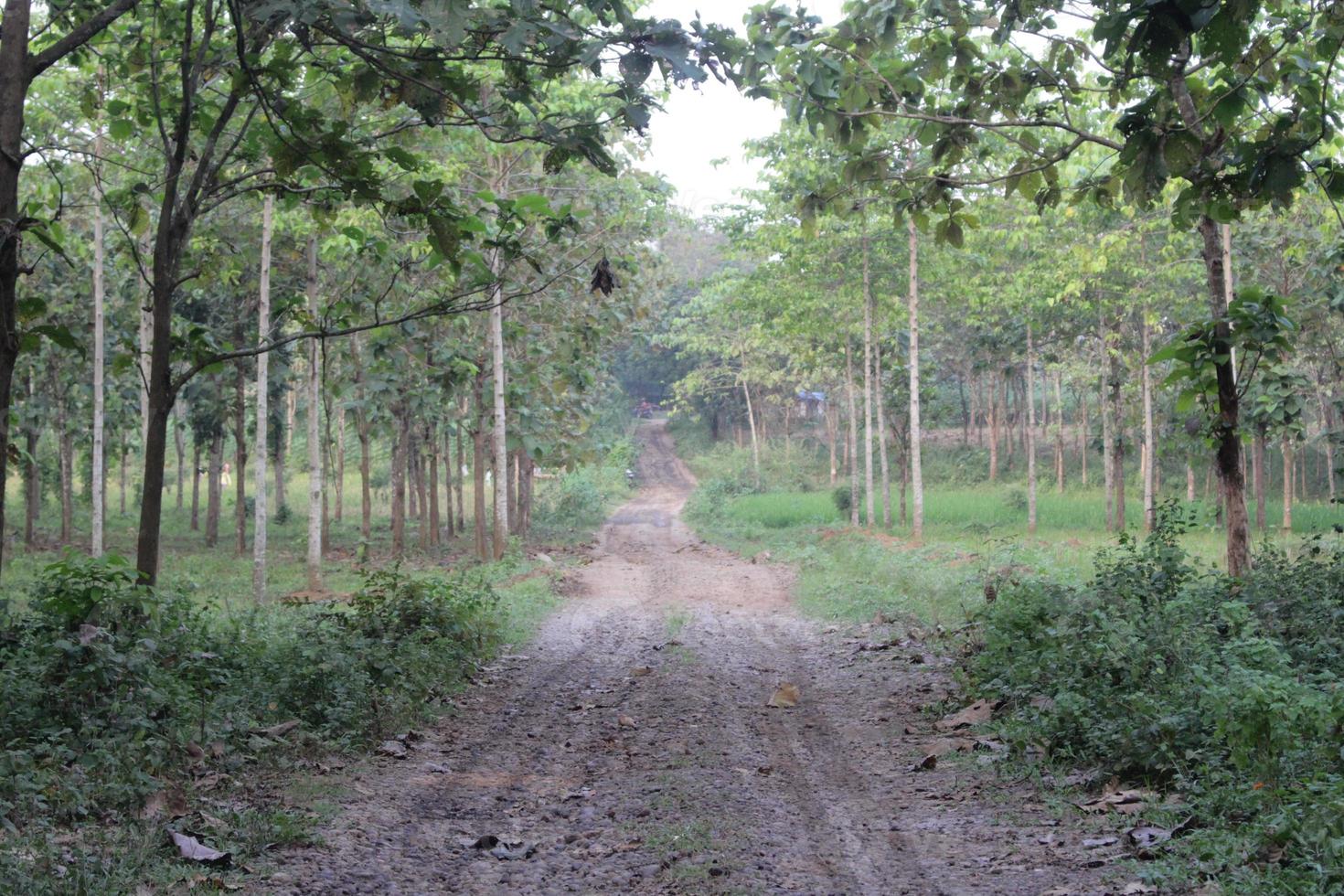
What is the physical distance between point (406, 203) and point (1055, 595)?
594 centimetres

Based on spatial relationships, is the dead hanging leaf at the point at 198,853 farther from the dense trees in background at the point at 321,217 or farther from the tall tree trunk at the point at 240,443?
the tall tree trunk at the point at 240,443

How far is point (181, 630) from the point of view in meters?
7.63

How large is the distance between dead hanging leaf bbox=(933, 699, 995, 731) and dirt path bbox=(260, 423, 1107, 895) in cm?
17

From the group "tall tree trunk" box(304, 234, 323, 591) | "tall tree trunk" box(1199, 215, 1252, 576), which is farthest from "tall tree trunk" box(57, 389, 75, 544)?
"tall tree trunk" box(1199, 215, 1252, 576)

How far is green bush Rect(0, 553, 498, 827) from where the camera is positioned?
5.32 metres

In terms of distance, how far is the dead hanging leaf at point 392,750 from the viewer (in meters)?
7.12

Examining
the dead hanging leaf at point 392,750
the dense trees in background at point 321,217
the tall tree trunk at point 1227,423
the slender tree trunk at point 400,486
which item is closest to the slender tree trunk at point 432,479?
the dense trees in background at point 321,217

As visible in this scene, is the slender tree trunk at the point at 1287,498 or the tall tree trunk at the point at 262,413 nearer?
the tall tree trunk at the point at 262,413

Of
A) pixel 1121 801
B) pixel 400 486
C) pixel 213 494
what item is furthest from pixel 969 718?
pixel 213 494

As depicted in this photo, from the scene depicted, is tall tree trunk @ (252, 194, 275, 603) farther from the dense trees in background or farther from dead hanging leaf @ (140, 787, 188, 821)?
dead hanging leaf @ (140, 787, 188, 821)

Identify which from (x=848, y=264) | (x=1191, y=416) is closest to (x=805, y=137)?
(x=848, y=264)

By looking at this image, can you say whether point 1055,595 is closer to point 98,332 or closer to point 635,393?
point 98,332

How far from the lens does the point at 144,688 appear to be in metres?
6.26

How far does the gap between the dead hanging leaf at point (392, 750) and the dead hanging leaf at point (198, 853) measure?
2.32 m
